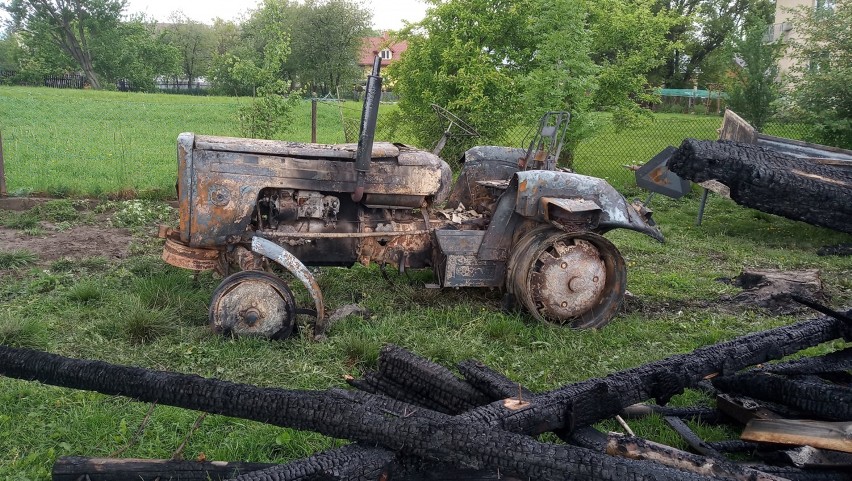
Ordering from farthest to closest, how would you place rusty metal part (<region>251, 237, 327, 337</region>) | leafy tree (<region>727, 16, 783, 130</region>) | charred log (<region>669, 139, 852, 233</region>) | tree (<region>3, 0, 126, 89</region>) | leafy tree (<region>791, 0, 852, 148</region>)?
tree (<region>3, 0, 126, 89</region>), leafy tree (<region>727, 16, 783, 130</region>), leafy tree (<region>791, 0, 852, 148</region>), rusty metal part (<region>251, 237, 327, 337</region>), charred log (<region>669, 139, 852, 233</region>)

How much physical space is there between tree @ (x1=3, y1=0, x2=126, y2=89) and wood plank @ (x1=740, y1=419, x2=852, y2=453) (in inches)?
2156

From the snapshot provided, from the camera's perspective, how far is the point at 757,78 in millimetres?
13617

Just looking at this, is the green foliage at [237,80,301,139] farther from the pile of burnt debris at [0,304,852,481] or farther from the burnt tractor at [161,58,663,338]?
the pile of burnt debris at [0,304,852,481]

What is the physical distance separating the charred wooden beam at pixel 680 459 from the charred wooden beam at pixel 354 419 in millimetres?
235

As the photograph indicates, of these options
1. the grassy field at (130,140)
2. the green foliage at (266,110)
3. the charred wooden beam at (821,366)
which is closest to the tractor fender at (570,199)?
the charred wooden beam at (821,366)

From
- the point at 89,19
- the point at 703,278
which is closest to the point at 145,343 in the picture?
the point at 703,278

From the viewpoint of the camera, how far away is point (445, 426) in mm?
2469

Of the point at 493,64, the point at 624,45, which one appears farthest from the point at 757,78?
the point at 493,64

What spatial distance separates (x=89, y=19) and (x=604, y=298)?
182 ft

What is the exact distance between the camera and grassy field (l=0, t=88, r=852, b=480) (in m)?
3.63

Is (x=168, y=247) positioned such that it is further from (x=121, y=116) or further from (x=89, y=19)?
(x=89, y=19)

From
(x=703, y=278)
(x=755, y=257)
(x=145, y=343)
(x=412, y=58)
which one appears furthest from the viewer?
(x=412, y=58)

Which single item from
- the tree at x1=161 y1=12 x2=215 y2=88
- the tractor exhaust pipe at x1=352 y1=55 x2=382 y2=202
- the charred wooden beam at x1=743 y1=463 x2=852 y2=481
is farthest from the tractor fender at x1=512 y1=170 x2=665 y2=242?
the tree at x1=161 y1=12 x2=215 y2=88

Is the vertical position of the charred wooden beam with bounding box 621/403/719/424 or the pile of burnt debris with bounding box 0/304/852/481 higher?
the pile of burnt debris with bounding box 0/304/852/481
